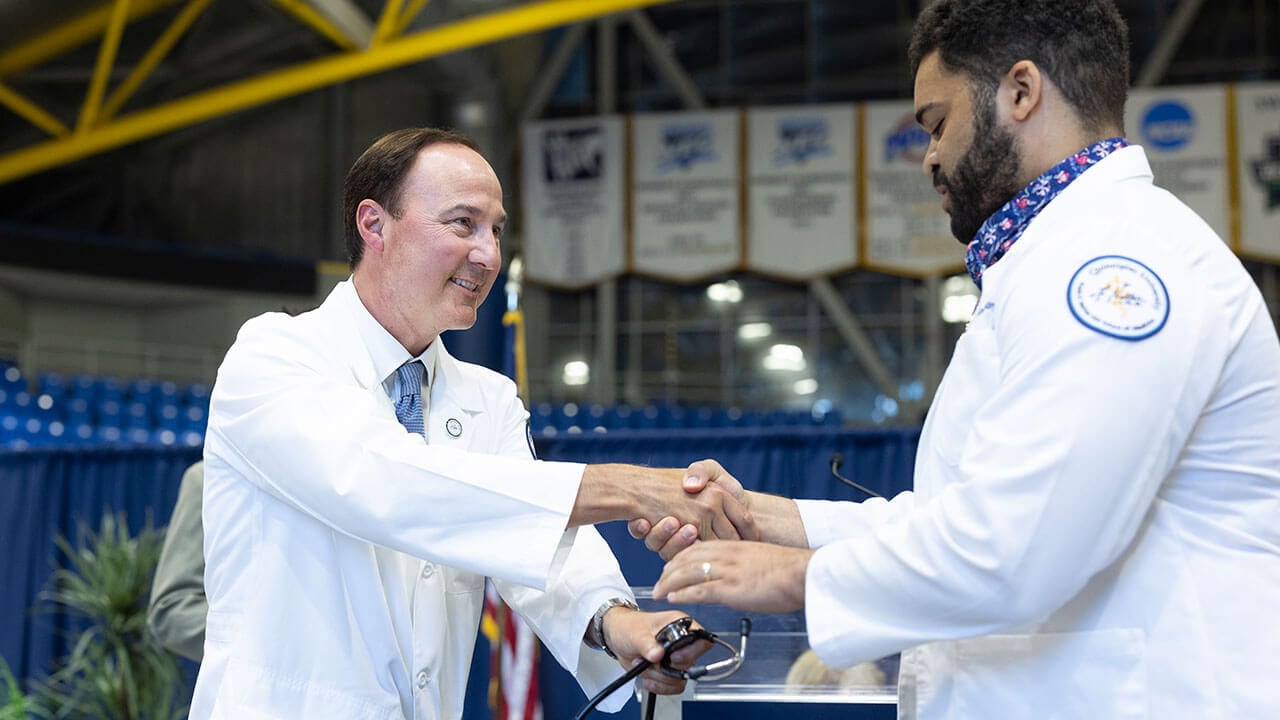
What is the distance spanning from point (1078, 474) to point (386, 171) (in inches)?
52.9

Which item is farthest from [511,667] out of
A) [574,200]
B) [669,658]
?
[574,200]

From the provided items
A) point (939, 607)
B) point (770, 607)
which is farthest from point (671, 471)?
point (939, 607)

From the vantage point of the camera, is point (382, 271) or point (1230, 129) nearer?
point (382, 271)

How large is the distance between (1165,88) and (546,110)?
26.2 ft

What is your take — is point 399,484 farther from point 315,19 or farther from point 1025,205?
point 315,19

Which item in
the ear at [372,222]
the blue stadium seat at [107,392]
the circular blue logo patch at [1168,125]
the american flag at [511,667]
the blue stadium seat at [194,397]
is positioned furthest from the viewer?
the circular blue logo patch at [1168,125]

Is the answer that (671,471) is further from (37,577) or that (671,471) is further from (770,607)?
(37,577)

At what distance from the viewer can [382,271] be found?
2127 mm

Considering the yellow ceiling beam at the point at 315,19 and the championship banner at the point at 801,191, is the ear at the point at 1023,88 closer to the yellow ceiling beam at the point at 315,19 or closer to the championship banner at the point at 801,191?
the yellow ceiling beam at the point at 315,19

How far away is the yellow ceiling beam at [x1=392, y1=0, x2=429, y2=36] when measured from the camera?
11266 mm

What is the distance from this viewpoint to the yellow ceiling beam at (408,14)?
1127cm

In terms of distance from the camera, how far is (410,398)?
212cm

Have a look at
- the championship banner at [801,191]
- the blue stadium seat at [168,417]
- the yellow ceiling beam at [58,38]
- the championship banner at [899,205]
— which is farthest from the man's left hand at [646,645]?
the championship banner at [801,191]

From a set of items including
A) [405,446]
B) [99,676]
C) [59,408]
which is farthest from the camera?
[59,408]
